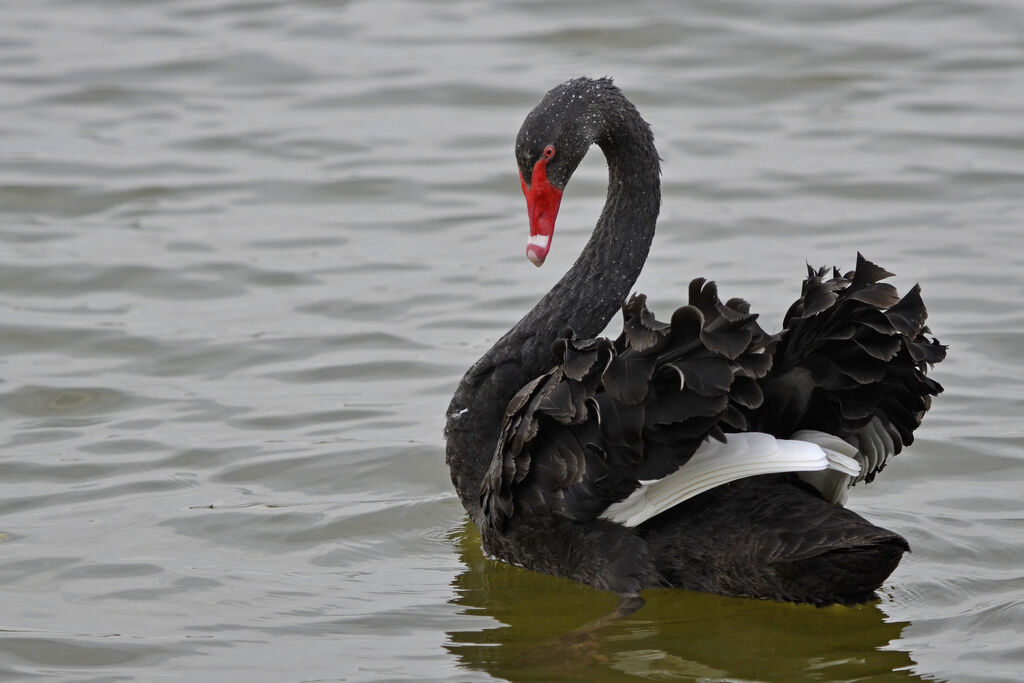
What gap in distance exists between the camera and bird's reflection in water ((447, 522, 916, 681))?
4.70 m

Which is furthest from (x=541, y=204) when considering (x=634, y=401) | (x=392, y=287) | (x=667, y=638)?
(x=392, y=287)

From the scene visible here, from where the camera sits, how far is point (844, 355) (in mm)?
4766

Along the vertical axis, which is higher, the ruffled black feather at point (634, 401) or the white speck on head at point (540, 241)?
the white speck on head at point (540, 241)

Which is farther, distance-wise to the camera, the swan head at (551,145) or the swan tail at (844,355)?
the swan head at (551,145)

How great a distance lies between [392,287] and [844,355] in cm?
385

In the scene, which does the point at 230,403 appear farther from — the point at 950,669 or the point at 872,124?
the point at 872,124

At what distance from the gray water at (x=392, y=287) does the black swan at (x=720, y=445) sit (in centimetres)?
24

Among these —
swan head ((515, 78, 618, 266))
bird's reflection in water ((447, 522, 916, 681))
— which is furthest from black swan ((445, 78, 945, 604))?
swan head ((515, 78, 618, 266))

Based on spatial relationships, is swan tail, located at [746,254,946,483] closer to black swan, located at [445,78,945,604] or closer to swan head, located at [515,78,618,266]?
black swan, located at [445,78,945,604]

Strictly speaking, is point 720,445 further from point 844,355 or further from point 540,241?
point 540,241

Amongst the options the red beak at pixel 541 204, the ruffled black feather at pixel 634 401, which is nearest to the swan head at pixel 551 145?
the red beak at pixel 541 204

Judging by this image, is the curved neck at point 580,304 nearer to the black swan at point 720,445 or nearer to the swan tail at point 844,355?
the black swan at point 720,445

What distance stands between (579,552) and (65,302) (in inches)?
155

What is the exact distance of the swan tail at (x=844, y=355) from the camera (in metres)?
Result: 4.71
